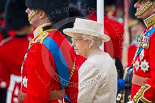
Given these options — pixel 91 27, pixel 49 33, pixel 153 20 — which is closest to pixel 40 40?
pixel 49 33

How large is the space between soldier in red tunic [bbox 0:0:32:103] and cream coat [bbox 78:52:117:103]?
2.05 meters

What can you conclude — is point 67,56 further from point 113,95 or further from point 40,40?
point 113,95

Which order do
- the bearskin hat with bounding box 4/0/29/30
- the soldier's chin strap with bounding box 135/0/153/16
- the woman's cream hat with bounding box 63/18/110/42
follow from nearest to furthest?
the woman's cream hat with bounding box 63/18/110/42
the soldier's chin strap with bounding box 135/0/153/16
the bearskin hat with bounding box 4/0/29/30

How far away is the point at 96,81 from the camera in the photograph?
355 centimetres

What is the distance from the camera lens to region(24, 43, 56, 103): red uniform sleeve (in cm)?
360

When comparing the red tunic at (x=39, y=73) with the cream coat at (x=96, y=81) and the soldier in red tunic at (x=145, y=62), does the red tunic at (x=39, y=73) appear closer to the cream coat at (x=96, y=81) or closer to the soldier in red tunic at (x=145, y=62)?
the cream coat at (x=96, y=81)

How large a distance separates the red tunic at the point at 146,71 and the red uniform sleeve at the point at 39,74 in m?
0.85

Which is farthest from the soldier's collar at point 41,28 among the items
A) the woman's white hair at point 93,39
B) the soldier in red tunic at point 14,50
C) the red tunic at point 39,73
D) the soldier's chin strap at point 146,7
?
the soldier in red tunic at point 14,50

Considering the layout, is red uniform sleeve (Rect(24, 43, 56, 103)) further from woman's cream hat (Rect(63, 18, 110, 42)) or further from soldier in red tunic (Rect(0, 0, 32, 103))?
soldier in red tunic (Rect(0, 0, 32, 103))

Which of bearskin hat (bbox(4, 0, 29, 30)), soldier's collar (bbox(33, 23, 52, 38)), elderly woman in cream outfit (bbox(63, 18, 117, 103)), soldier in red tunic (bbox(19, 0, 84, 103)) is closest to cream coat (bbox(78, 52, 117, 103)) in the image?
elderly woman in cream outfit (bbox(63, 18, 117, 103))

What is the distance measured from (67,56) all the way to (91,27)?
35cm

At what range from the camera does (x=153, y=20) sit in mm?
4137

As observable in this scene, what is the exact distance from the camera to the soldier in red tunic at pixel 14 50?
548 cm

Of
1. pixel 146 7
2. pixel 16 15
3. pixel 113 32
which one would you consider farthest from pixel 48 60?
pixel 16 15
